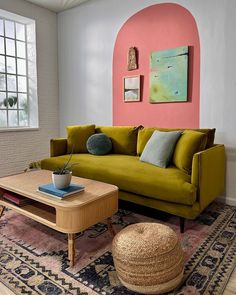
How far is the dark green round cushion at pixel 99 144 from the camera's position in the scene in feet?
10.4

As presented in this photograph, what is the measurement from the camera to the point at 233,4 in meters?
2.64

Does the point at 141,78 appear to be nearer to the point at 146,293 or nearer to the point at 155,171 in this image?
the point at 155,171

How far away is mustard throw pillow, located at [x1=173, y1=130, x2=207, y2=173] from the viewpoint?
7.59 feet

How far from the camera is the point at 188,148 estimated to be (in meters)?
2.33

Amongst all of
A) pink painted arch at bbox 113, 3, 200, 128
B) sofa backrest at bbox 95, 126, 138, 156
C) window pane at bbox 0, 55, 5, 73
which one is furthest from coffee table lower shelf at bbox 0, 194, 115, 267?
window pane at bbox 0, 55, 5, 73

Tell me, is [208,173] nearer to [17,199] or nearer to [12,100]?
[17,199]

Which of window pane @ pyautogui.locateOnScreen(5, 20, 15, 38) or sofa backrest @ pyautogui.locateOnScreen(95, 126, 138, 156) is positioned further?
window pane @ pyautogui.locateOnScreen(5, 20, 15, 38)

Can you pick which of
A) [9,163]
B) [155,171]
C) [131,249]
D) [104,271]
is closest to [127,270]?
[131,249]

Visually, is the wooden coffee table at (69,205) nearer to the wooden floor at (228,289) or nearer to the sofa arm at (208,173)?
the wooden floor at (228,289)

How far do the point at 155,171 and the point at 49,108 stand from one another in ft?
8.93

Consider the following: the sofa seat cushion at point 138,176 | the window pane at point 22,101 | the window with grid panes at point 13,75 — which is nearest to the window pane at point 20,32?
the window with grid panes at point 13,75

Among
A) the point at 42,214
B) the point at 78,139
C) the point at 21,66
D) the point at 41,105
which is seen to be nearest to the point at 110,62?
the point at 78,139

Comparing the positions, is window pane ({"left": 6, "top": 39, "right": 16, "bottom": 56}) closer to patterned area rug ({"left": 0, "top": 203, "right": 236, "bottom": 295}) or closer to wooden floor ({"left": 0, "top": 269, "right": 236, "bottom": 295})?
patterned area rug ({"left": 0, "top": 203, "right": 236, "bottom": 295})

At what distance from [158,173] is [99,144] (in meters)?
1.12
